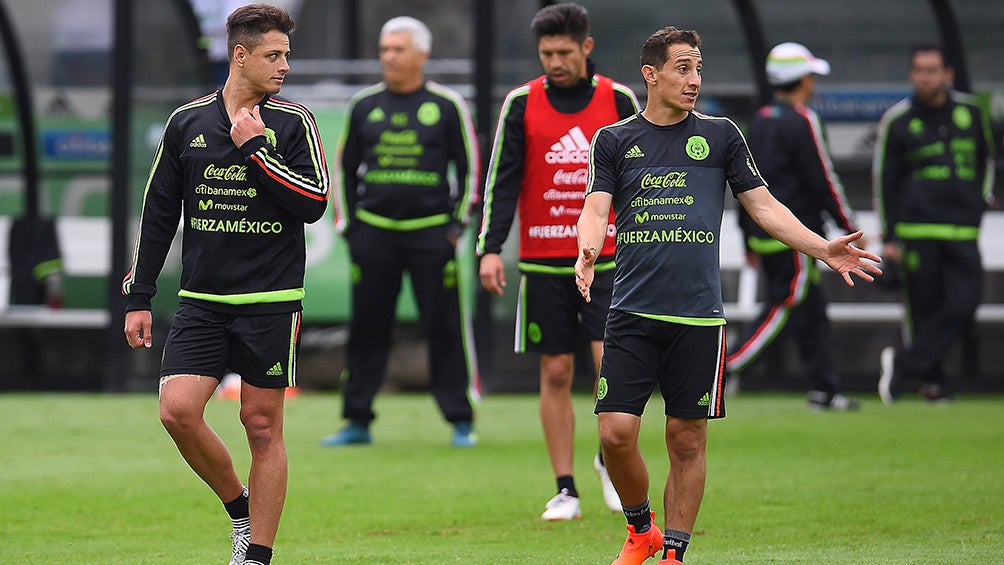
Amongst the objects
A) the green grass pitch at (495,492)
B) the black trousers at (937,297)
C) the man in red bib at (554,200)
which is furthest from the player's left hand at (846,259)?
the black trousers at (937,297)

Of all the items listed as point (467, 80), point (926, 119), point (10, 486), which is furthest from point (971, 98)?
point (10, 486)

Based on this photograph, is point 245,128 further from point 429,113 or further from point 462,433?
point 462,433

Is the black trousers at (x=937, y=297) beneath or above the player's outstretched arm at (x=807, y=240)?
beneath

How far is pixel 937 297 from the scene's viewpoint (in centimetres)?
1255

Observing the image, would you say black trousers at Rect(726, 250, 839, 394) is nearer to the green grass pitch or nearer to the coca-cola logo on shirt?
the green grass pitch

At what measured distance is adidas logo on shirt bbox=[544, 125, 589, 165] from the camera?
7672 mm

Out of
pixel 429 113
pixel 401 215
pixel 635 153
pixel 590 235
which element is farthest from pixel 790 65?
pixel 590 235

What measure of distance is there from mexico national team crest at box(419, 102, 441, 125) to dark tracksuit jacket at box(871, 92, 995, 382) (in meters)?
3.99

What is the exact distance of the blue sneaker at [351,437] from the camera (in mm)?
10256

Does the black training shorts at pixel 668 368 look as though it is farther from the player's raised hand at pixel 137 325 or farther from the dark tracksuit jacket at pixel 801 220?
the dark tracksuit jacket at pixel 801 220

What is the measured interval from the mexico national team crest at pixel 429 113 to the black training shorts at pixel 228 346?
448cm

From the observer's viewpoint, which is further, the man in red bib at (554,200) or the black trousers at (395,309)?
the black trousers at (395,309)

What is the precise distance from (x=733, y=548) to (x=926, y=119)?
669 centimetres

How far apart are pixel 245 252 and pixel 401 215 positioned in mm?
4379
